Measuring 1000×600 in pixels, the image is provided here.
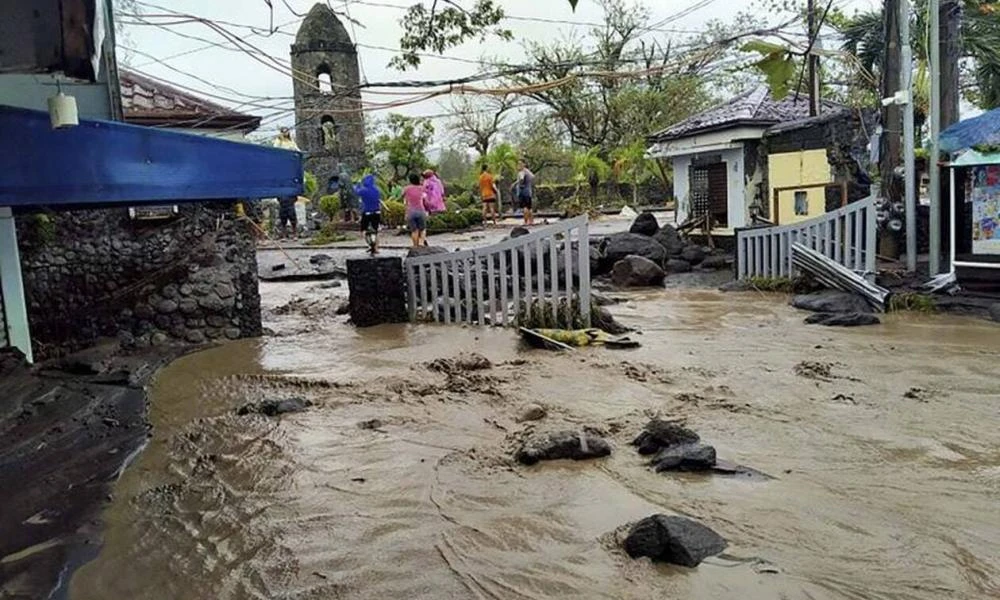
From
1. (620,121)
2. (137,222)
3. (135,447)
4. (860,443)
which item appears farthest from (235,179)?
(620,121)

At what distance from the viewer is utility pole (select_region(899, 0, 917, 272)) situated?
13.4m

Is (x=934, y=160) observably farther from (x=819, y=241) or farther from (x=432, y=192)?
(x=432, y=192)

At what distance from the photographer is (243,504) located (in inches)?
200

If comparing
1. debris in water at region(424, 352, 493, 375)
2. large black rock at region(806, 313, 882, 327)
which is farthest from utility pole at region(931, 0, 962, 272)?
debris in water at region(424, 352, 493, 375)

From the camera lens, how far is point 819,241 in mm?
13922

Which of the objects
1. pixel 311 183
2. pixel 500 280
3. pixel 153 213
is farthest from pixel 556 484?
pixel 311 183

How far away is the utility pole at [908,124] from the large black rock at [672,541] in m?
11.6

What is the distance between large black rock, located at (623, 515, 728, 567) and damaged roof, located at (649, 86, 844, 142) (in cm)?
1584

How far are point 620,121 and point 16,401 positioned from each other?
32573 mm

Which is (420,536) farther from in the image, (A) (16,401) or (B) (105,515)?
(A) (16,401)

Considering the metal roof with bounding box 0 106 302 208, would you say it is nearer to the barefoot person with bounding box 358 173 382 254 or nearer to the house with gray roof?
the barefoot person with bounding box 358 173 382 254

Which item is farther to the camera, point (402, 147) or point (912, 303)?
point (402, 147)

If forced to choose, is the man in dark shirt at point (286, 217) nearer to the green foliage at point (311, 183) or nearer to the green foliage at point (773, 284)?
the green foliage at point (311, 183)

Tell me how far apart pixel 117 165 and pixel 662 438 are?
4547 mm
